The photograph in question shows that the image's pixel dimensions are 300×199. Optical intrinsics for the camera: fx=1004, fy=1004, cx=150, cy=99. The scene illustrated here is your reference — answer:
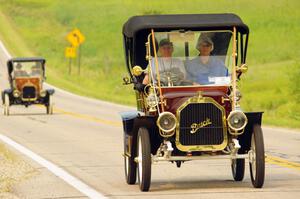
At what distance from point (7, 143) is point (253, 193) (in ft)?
36.5

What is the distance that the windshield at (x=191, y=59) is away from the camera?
13484 millimetres

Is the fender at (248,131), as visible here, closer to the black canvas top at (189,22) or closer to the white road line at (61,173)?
the black canvas top at (189,22)

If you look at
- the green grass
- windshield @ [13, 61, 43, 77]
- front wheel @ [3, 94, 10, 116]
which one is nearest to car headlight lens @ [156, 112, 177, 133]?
front wheel @ [3, 94, 10, 116]

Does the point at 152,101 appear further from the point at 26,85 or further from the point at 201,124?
the point at 26,85

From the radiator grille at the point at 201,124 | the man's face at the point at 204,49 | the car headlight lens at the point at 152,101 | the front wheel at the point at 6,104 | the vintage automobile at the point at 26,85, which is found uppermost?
the man's face at the point at 204,49

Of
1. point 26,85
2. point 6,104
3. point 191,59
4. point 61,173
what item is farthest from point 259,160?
point 26,85

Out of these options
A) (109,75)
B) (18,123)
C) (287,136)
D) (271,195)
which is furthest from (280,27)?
(271,195)

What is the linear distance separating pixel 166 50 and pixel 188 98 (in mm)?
1128

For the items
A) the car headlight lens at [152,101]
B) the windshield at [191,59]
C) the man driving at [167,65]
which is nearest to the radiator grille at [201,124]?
the car headlight lens at [152,101]

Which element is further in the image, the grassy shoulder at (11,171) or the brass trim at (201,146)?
the grassy shoulder at (11,171)

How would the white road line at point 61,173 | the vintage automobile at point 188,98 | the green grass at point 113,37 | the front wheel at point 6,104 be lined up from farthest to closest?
the green grass at point 113,37 → the front wheel at point 6,104 → the vintage automobile at point 188,98 → the white road line at point 61,173

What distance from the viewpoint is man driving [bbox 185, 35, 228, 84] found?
1353cm

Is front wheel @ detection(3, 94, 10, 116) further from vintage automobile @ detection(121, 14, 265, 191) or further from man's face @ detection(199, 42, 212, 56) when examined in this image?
man's face @ detection(199, 42, 212, 56)

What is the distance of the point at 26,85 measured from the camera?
37.1m
